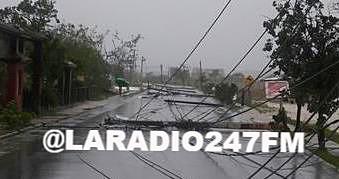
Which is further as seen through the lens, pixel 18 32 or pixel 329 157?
pixel 18 32

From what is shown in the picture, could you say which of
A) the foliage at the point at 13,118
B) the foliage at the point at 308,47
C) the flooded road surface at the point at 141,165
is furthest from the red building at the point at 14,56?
the foliage at the point at 308,47

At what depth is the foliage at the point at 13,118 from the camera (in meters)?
25.1

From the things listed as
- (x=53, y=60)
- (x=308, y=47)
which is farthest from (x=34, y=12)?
(x=308, y=47)

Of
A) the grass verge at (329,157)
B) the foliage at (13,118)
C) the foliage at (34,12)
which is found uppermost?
the foliage at (34,12)

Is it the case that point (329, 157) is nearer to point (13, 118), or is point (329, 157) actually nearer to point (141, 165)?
point (141, 165)

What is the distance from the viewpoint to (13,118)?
83.6ft

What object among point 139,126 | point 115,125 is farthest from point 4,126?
point 139,126

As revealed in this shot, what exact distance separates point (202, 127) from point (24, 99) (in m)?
18.5

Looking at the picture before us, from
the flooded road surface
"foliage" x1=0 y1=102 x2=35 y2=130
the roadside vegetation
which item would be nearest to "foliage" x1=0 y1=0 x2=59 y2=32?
the roadside vegetation

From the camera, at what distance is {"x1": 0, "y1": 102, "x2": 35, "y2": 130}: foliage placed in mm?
25141

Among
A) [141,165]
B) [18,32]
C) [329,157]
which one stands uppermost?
[18,32]

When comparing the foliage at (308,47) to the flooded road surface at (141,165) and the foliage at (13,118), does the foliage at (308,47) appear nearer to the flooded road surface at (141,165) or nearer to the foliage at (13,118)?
the flooded road surface at (141,165)

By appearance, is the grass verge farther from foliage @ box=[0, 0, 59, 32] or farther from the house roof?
foliage @ box=[0, 0, 59, 32]

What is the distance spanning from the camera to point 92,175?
1329 cm
